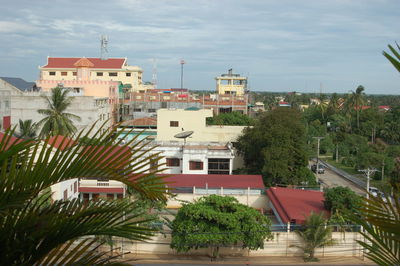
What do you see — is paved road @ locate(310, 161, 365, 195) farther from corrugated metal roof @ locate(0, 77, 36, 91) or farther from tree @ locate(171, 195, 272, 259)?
corrugated metal roof @ locate(0, 77, 36, 91)

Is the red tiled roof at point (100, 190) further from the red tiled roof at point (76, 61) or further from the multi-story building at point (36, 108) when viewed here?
the red tiled roof at point (76, 61)

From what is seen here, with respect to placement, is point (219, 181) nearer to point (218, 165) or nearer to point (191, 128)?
point (218, 165)

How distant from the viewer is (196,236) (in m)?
17.7

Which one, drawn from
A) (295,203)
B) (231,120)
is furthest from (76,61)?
(295,203)

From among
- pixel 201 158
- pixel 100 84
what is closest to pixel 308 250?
pixel 201 158

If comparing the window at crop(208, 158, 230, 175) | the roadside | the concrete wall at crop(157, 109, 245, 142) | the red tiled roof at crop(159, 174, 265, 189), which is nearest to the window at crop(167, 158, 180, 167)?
the window at crop(208, 158, 230, 175)

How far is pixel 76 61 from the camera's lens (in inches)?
2638

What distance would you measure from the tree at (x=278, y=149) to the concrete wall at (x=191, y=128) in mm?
4746

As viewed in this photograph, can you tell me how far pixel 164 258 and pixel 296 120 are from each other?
18681 millimetres

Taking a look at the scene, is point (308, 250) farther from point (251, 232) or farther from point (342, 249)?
point (251, 232)

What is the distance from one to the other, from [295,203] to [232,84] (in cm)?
6228

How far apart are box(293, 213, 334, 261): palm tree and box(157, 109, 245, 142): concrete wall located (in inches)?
823

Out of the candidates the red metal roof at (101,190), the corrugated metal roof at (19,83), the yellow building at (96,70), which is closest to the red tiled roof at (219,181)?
the red metal roof at (101,190)

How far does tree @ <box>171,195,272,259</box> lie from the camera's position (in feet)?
58.0
